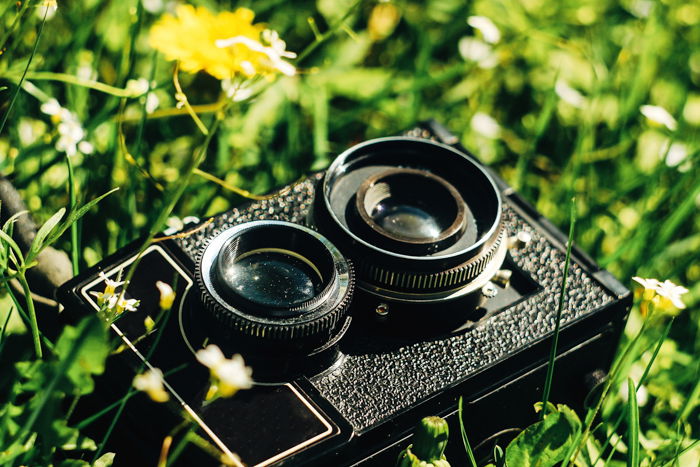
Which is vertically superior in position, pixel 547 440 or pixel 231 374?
pixel 231 374

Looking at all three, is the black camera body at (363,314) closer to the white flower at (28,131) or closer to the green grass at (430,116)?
the green grass at (430,116)

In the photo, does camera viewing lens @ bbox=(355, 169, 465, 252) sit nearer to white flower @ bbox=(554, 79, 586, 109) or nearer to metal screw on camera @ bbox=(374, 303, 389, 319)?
metal screw on camera @ bbox=(374, 303, 389, 319)

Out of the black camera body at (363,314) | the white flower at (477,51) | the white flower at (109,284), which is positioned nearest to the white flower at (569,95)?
the white flower at (477,51)

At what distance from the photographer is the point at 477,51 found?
5.97ft

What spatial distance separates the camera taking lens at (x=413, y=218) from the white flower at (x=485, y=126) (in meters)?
0.53

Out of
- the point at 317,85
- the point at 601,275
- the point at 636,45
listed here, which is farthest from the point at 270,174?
the point at 636,45

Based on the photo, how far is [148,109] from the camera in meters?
1.40

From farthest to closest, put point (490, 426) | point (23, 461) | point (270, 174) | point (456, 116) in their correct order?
point (456, 116) → point (270, 174) → point (490, 426) → point (23, 461)

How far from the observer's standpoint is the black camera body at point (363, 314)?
1.01 m

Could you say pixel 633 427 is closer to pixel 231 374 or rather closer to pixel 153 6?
pixel 231 374

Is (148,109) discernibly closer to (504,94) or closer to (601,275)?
(601,275)

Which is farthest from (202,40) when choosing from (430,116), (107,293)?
(430,116)

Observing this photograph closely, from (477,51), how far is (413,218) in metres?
0.72

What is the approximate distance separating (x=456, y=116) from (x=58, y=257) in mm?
889
